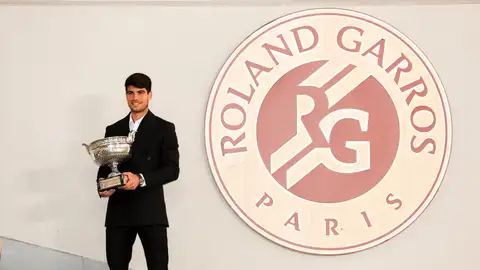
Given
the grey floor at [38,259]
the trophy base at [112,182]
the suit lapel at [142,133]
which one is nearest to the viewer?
the trophy base at [112,182]

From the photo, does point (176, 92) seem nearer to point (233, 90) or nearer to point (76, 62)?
point (233, 90)

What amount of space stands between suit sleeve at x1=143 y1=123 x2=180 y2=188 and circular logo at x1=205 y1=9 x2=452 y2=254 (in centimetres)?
37

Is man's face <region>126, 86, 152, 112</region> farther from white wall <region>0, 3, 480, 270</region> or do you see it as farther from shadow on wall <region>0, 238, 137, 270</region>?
shadow on wall <region>0, 238, 137, 270</region>

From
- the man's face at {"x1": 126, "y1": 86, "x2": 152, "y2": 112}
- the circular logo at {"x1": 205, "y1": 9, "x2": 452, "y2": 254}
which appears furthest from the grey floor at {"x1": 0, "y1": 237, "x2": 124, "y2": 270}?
the man's face at {"x1": 126, "y1": 86, "x2": 152, "y2": 112}

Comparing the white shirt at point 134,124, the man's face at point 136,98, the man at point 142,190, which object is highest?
the man's face at point 136,98

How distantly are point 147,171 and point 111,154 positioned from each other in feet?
0.37

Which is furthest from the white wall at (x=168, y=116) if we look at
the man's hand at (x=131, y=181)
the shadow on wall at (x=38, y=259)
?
the man's hand at (x=131, y=181)

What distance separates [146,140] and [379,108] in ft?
2.69

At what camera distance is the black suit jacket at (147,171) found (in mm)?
1799

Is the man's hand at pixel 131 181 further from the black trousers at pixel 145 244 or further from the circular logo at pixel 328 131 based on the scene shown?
the circular logo at pixel 328 131

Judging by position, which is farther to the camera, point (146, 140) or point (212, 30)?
point (212, 30)

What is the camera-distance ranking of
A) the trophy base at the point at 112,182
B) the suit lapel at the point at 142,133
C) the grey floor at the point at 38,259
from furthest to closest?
the grey floor at the point at 38,259, the suit lapel at the point at 142,133, the trophy base at the point at 112,182

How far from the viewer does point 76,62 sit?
7.43ft

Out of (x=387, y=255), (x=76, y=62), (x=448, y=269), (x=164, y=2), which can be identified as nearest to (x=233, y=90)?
(x=164, y=2)
